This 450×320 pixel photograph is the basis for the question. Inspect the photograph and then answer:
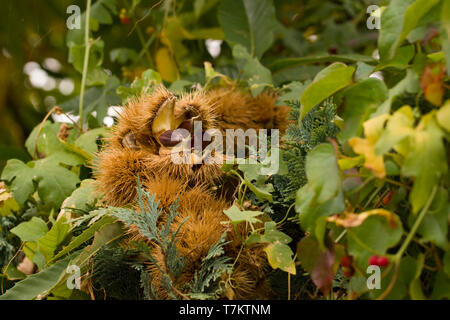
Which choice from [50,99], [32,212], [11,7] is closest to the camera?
[32,212]

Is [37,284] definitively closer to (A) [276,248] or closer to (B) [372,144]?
(A) [276,248]

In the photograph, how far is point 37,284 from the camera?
0.45m

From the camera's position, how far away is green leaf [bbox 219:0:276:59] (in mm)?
775

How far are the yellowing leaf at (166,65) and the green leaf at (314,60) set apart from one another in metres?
0.20

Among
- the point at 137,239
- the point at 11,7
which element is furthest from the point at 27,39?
the point at 137,239

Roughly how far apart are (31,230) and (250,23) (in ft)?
1.59

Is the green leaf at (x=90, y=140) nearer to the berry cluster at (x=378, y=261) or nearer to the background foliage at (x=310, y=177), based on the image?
the background foliage at (x=310, y=177)

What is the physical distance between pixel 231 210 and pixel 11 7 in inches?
29.4

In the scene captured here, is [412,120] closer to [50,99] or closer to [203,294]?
[203,294]

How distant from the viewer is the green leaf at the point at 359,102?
0.36 metres

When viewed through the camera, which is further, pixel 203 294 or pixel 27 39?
pixel 27 39

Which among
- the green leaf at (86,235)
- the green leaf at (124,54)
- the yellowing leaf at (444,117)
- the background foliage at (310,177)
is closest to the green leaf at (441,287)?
the background foliage at (310,177)

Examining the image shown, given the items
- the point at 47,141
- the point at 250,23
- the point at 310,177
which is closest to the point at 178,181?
the point at 310,177
